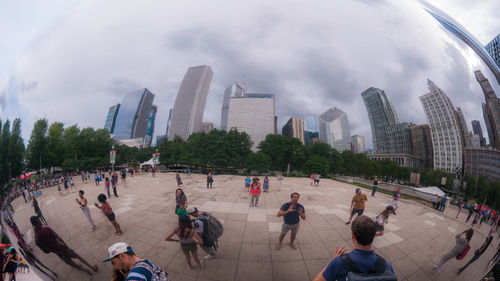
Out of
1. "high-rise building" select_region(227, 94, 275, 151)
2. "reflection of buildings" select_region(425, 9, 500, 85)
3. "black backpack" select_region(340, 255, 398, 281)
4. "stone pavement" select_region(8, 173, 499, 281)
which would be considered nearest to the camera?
"black backpack" select_region(340, 255, 398, 281)

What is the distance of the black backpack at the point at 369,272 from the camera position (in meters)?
1.26

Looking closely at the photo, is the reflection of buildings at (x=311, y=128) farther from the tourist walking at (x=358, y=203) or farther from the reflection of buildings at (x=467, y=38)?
the reflection of buildings at (x=467, y=38)

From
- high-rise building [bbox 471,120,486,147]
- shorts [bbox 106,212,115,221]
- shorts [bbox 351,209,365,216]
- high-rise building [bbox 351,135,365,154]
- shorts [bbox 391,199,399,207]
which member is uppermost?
high-rise building [bbox 471,120,486,147]

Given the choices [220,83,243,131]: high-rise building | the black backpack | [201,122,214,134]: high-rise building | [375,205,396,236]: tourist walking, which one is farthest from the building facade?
[201,122,214,134]: high-rise building

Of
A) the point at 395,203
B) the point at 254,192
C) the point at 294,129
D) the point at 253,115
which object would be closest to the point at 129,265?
the point at 254,192

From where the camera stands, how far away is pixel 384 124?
2.06 meters

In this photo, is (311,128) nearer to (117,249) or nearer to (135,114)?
(135,114)

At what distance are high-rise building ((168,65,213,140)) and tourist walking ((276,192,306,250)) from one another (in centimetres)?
146

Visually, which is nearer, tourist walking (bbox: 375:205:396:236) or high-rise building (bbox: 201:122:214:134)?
tourist walking (bbox: 375:205:396:236)

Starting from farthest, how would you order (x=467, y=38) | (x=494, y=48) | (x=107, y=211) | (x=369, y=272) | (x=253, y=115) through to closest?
(x=494, y=48) < (x=467, y=38) < (x=253, y=115) < (x=107, y=211) < (x=369, y=272)

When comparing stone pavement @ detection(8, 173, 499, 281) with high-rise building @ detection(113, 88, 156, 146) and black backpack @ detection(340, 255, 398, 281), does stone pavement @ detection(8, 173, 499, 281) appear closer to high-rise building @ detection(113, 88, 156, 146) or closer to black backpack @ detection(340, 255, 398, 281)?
black backpack @ detection(340, 255, 398, 281)

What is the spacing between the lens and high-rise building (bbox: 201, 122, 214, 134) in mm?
2279

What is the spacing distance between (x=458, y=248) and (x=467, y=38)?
2875 mm

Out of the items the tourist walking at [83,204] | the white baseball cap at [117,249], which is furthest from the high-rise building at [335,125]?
the tourist walking at [83,204]
